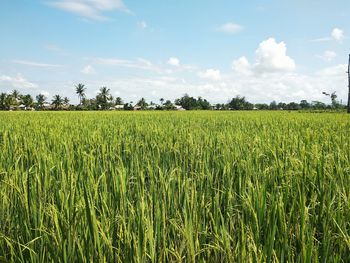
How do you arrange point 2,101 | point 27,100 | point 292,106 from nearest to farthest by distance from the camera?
point 2,101
point 27,100
point 292,106

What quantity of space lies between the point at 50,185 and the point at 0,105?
3399 inches

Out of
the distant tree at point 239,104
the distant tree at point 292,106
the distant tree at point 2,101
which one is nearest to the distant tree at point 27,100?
the distant tree at point 2,101

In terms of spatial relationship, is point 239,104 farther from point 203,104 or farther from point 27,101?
point 27,101

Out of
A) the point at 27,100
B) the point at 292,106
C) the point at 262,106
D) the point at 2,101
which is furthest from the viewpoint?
the point at 292,106

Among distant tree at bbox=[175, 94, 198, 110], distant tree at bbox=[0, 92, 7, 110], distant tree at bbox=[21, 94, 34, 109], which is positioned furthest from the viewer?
distant tree at bbox=[175, 94, 198, 110]

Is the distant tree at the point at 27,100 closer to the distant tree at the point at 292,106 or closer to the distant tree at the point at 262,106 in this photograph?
the distant tree at the point at 262,106

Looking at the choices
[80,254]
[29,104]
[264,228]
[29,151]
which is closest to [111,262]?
[80,254]

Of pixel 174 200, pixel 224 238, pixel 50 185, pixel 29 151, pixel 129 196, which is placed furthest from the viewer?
pixel 29 151

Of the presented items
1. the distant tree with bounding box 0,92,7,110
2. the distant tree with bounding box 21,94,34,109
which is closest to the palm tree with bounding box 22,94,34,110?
the distant tree with bounding box 21,94,34,109

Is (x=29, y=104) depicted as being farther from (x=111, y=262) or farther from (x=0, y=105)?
(x=111, y=262)

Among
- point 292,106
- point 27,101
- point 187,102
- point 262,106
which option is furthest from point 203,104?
point 27,101

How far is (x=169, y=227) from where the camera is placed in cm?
156

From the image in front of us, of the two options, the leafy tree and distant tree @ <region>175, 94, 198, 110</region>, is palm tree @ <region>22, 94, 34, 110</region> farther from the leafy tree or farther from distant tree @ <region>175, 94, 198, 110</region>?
the leafy tree

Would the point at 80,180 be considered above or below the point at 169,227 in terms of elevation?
above
